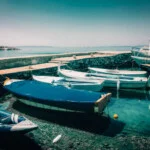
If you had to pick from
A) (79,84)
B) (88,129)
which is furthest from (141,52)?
(88,129)

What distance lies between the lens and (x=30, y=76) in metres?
19.3

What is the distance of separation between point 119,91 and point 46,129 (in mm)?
9843

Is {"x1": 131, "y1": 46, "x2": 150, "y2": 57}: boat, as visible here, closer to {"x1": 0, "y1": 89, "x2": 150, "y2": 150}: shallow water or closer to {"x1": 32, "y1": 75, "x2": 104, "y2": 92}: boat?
{"x1": 32, "y1": 75, "x2": 104, "y2": 92}: boat

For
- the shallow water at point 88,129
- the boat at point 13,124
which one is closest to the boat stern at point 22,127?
the boat at point 13,124

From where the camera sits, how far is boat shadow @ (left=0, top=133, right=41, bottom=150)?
8853 mm

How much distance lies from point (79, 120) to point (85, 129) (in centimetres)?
114

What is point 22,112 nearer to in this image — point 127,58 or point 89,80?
point 89,80

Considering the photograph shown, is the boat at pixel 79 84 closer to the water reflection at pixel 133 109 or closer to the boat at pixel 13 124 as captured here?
the water reflection at pixel 133 109

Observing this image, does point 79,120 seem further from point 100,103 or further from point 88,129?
point 100,103

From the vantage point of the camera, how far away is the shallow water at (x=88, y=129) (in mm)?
9102

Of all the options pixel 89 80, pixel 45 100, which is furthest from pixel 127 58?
pixel 45 100

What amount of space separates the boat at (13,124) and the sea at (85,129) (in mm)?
547

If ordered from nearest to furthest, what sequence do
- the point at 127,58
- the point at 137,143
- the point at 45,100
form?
the point at 137,143 → the point at 45,100 → the point at 127,58

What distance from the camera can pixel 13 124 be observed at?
8766mm
